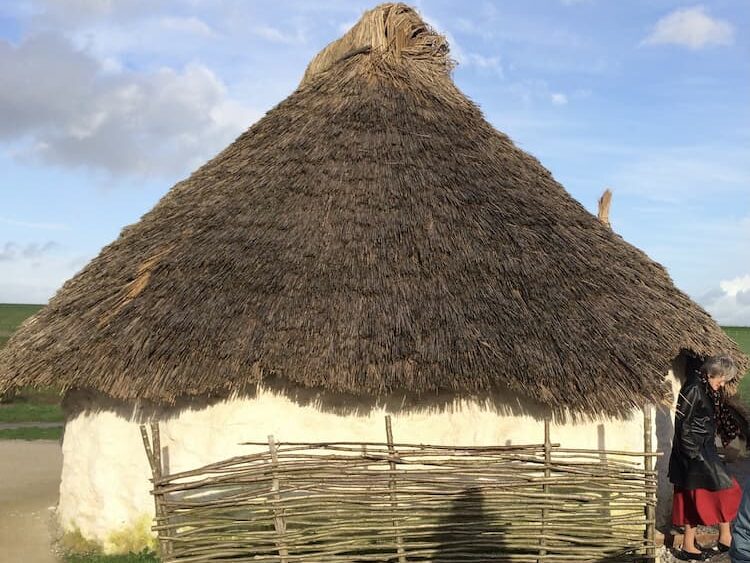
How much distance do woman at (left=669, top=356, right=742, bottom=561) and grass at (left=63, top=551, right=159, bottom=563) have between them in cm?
469

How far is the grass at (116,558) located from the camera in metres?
6.39

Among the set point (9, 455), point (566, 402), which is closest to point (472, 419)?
point (566, 402)

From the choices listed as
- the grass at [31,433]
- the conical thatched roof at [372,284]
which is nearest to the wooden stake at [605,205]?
the conical thatched roof at [372,284]

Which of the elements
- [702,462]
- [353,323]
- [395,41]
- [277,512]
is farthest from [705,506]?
[395,41]

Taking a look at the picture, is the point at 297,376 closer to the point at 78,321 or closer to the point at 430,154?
the point at 78,321

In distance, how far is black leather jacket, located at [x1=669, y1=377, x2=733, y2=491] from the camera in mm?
6043

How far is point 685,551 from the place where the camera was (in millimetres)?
6332

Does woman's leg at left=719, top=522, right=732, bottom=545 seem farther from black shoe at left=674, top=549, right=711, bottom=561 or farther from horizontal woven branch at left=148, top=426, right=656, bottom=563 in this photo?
horizontal woven branch at left=148, top=426, right=656, bottom=563

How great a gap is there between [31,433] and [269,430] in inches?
459

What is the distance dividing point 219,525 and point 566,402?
2997 mm

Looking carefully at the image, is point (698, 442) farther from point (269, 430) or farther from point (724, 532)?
point (269, 430)

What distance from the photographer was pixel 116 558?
6.55 metres

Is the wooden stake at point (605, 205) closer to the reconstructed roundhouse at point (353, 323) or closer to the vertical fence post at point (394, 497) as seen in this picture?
the reconstructed roundhouse at point (353, 323)

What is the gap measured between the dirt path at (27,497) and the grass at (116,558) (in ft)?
0.79
